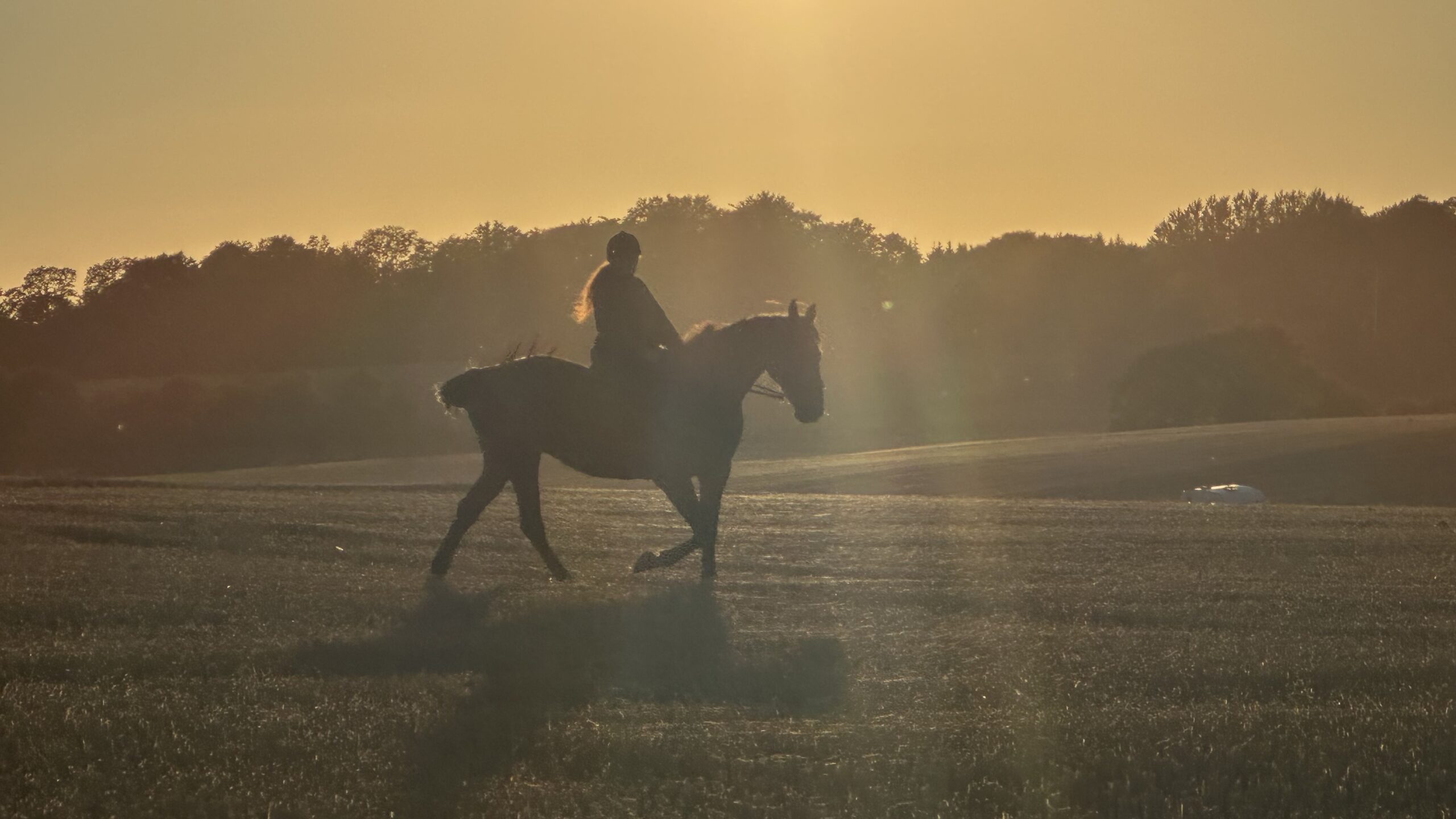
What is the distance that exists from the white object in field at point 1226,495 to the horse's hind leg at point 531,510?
27.7 meters

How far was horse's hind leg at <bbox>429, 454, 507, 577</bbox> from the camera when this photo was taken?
13.5 metres

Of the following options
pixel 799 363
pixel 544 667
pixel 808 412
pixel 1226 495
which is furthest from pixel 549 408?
pixel 1226 495

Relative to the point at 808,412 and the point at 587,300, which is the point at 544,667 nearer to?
the point at 587,300

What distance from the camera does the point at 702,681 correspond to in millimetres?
9375

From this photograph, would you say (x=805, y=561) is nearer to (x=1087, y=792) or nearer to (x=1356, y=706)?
(x=1356, y=706)

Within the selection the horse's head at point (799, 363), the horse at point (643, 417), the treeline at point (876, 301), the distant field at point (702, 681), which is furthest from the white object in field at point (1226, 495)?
the treeline at point (876, 301)

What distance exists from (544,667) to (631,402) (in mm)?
4342

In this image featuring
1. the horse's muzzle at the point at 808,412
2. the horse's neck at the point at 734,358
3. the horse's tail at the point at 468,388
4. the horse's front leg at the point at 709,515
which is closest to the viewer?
the horse's tail at the point at 468,388

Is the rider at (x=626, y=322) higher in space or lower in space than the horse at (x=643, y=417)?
higher

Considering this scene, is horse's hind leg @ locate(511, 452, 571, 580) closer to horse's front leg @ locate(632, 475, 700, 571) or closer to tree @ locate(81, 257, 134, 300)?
horse's front leg @ locate(632, 475, 700, 571)

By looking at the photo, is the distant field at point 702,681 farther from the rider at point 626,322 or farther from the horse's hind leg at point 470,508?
the rider at point 626,322

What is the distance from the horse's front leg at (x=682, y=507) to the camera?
13594mm

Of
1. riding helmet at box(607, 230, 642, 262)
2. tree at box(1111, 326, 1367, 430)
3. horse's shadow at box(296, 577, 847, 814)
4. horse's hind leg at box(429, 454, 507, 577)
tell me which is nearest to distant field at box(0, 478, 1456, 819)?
horse's shadow at box(296, 577, 847, 814)

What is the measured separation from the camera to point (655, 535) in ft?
61.4
